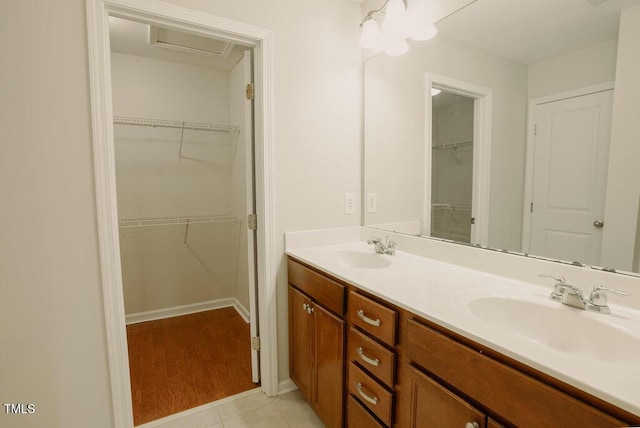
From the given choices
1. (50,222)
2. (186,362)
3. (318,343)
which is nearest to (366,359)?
(318,343)

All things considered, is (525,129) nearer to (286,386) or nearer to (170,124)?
(286,386)

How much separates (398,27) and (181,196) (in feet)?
7.67

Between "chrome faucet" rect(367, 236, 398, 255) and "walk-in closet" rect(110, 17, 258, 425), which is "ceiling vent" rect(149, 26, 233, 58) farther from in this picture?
"chrome faucet" rect(367, 236, 398, 255)

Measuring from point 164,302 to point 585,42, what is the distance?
3372mm

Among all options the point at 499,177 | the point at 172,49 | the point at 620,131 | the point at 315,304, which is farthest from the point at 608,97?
the point at 172,49

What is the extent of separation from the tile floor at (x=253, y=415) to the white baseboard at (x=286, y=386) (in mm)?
30

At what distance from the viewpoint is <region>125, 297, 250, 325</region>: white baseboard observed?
2820 millimetres

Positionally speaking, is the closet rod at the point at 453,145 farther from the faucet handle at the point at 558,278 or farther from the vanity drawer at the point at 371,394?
the vanity drawer at the point at 371,394

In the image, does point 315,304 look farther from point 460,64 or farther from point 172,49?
point 172,49

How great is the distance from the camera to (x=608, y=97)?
984 millimetres

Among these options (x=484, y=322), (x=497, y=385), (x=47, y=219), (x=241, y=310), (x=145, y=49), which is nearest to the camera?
(x=497, y=385)

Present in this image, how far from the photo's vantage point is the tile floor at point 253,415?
160 centimetres

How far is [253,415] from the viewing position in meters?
1.66

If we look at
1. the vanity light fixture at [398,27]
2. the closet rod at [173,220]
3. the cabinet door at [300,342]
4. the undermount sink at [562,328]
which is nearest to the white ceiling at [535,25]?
the vanity light fixture at [398,27]
